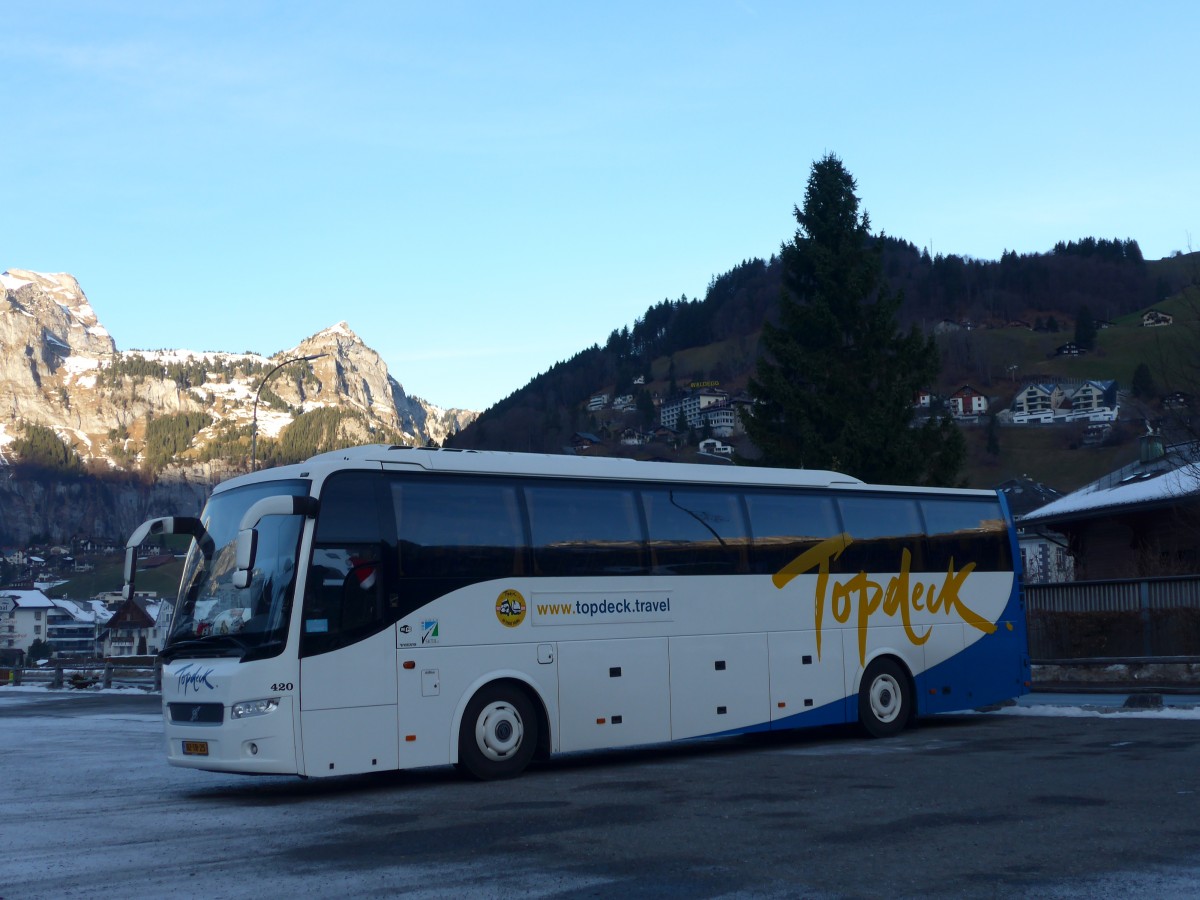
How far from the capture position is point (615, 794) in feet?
38.0

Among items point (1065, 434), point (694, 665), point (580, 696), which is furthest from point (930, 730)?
point (1065, 434)

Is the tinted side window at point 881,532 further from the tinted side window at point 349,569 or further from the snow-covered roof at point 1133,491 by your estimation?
the snow-covered roof at point 1133,491

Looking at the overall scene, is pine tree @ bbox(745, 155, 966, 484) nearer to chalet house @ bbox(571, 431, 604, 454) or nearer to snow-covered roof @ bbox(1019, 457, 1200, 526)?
snow-covered roof @ bbox(1019, 457, 1200, 526)

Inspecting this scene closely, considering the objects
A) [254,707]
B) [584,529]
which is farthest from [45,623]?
[254,707]

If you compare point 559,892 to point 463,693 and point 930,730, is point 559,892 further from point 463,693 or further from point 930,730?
point 930,730

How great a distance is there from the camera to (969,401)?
566ft

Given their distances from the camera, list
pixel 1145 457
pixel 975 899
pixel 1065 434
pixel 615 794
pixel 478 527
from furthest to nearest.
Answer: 1. pixel 1065 434
2. pixel 1145 457
3. pixel 478 527
4. pixel 615 794
5. pixel 975 899

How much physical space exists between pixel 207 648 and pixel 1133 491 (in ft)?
97.6

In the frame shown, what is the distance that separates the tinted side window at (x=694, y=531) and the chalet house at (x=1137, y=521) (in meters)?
18.8

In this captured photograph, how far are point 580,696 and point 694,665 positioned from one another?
1707 mm

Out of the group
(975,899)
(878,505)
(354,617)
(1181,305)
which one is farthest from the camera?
(1181,305)

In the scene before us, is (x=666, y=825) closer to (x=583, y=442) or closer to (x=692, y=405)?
(x=583, y=442)

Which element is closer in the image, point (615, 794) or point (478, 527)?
point (615, 794)

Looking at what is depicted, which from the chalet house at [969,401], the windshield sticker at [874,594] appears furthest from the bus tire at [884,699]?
the chalet house at [969,401]
